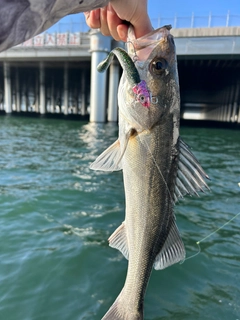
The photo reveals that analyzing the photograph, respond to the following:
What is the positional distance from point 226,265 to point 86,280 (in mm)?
→ 2099

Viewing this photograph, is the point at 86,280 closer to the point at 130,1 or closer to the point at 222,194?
the point at 130,1

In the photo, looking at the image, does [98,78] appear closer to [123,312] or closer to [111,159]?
[111,159]

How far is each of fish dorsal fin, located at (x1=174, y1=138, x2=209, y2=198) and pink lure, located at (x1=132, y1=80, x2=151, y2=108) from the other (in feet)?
1.11

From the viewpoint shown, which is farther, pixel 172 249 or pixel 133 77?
pixel 172 249

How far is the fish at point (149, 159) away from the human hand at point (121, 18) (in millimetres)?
99

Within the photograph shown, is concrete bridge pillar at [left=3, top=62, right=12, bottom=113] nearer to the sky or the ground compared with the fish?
nearer to the sky

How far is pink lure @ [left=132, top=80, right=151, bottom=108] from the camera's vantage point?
5.92 ft

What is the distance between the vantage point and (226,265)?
15.0 feet

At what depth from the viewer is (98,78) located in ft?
88.0

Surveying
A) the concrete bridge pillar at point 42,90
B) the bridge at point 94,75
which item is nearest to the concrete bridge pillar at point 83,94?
the bridge at point 94,75

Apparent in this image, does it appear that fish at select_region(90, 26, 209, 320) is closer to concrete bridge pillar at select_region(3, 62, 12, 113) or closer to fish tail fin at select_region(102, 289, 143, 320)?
fish tail fin at select_region(102, 289, 143, 320)

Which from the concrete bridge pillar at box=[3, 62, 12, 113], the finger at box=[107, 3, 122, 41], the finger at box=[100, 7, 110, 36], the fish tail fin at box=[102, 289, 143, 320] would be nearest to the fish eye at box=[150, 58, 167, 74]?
the finger at box=[107, 3, 122, 41]

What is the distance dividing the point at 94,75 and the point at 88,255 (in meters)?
24.1

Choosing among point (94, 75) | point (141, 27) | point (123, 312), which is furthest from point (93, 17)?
point (94, 75)
